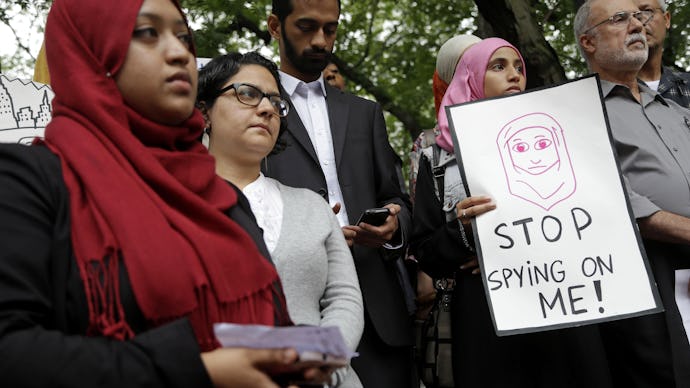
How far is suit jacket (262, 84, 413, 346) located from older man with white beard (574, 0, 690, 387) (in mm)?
1016

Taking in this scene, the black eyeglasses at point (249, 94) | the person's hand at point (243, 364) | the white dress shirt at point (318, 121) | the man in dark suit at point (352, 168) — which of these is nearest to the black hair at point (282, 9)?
the man in dark suit at point (352, 168)

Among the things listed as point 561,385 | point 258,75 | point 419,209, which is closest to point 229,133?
point 258,75

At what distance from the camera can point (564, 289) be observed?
10.4 feet

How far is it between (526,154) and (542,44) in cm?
290

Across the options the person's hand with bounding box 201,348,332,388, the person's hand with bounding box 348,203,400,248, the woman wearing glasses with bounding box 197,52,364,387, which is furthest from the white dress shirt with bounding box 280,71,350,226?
the person's hand with bounding box 201,348,332,388

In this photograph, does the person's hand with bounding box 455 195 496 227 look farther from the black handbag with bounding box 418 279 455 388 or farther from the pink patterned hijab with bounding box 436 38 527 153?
the pink patterned hijab with bounding box 436 38 527 153

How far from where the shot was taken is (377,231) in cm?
330

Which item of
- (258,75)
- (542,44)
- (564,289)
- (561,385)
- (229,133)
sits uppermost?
(542,44)

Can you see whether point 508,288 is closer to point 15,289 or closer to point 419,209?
point 419,209

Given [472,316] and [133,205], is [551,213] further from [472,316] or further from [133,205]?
[133,205]

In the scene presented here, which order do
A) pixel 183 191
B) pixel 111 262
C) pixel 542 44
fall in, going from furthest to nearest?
1. pixel 542 44
2. pixel 183 191
3. pixel 111 262

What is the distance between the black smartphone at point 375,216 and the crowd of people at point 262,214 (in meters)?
0.03

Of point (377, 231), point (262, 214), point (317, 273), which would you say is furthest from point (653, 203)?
point (262, 214)

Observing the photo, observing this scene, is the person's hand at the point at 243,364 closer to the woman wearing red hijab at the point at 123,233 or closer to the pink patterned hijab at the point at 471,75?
the woman wearing red hijab at the point at 123,233
